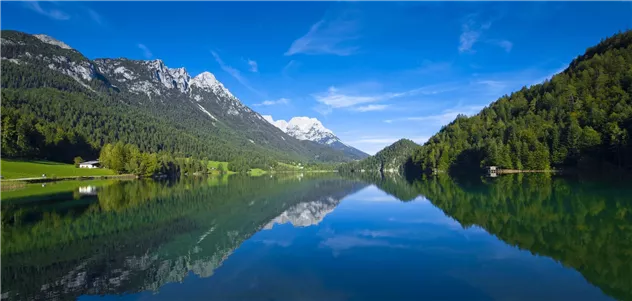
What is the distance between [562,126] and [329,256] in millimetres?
112260

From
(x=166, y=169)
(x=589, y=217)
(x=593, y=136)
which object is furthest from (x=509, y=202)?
(x=166, y=169)

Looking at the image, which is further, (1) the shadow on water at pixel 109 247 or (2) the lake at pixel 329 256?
(1) the shadow on water at pixel 109 247

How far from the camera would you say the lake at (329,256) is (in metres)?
12.8

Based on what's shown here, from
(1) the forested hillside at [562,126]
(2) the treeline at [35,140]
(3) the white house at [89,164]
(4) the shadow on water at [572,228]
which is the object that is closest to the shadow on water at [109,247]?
(4) the shadow on water at [572,228]

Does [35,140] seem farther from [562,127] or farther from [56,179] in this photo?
[562,127]

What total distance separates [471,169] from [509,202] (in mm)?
108604

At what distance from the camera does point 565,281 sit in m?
12.9

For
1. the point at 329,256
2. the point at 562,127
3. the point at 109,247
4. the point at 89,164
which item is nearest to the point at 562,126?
the point at 562,127

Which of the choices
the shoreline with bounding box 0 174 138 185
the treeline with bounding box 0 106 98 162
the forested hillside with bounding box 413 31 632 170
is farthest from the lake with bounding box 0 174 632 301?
the treeline with bounding box 0 106 98 162

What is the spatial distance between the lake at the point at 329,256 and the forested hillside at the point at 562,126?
71.4m

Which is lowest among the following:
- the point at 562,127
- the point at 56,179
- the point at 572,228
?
the point at 572,228

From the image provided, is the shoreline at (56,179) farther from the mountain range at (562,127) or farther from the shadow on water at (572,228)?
the mountain range at (562,127)

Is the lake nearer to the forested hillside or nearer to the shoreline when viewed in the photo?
the shoreline

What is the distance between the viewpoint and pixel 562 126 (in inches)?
4087
